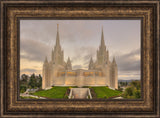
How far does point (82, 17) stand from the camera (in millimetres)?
2914

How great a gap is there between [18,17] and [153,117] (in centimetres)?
518

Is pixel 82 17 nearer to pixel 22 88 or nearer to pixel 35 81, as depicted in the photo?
pixel 35 81

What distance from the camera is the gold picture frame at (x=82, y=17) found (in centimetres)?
275

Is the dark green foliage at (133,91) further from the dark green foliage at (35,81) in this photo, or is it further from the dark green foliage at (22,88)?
the dark green foliage at (22,88)

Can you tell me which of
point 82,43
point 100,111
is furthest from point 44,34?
point 100,111

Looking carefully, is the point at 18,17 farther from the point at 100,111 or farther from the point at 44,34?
the point at 100,111

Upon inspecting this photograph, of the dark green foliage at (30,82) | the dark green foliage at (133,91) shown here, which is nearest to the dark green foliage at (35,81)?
the dark green foliage at (30,82)

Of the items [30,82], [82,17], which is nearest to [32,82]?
[30,82]

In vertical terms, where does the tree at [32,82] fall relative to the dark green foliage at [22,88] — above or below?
above

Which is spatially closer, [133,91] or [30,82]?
[133,91]

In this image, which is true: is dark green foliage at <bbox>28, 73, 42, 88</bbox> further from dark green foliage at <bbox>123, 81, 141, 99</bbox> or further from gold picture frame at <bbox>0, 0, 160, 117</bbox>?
dark green foliage at <bbox>123, 81, 141, 99</bbox>

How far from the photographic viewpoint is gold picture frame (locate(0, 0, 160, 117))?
275cm

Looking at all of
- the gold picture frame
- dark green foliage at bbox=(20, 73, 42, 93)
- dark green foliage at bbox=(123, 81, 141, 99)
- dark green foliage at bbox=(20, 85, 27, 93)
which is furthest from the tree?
dark green foliage at bbox=(123, 81, 141, 99)

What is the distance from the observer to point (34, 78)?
3.41m
